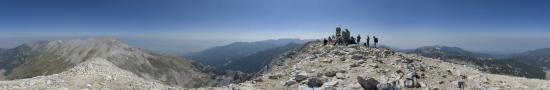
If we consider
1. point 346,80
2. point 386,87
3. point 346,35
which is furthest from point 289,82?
point 346,35

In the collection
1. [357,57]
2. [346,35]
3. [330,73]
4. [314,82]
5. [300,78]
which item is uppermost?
[346,35]

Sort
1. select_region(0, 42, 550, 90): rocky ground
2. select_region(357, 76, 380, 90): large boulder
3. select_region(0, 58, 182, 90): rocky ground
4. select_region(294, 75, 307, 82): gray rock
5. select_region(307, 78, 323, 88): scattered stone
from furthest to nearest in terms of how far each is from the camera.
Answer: select_region(294, 75, 307, 82): gray rock < select_region(307, 78, 323, 88): scattered stone < select_region(357, 76, 380, 90): large boulder < select_region(0, 42, 550, 90): rocky ground < select_region(0, 58, 182, 90): rocky ground

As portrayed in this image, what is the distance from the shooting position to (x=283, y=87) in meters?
44.2

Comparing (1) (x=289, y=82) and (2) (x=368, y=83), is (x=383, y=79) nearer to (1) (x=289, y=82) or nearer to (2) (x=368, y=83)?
(2) (x=368, y=83)

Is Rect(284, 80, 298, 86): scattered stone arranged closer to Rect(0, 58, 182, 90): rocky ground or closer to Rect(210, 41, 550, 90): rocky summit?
Rect(210, 41, 550, 90): rocky summit

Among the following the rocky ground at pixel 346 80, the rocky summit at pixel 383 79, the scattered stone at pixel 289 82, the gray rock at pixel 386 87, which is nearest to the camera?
the rocky ground at pixel 346 80

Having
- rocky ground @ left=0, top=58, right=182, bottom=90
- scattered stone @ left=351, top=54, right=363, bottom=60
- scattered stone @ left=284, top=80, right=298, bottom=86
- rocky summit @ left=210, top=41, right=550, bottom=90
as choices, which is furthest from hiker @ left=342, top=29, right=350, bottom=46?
rocky ground @ left=0, top=58, right=182, bottom=90

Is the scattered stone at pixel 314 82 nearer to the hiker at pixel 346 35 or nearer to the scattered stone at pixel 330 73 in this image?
the scattered stone at pixel 330 73

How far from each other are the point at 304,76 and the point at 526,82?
21072 millimetres

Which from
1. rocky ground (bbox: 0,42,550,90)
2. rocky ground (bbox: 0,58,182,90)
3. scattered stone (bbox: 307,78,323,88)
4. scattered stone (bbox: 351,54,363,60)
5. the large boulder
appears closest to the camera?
rocky ground (bbox: 0,58,182,90)

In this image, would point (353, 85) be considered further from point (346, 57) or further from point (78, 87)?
point (78, 87)

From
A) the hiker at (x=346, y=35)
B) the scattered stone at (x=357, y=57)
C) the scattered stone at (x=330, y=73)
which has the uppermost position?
the hiker at (x=346, y=35)

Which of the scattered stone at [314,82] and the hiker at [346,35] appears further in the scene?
the hiker at [346,35]

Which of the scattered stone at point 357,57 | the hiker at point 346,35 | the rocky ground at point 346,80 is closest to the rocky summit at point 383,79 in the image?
the rocky ground at point 346,80
